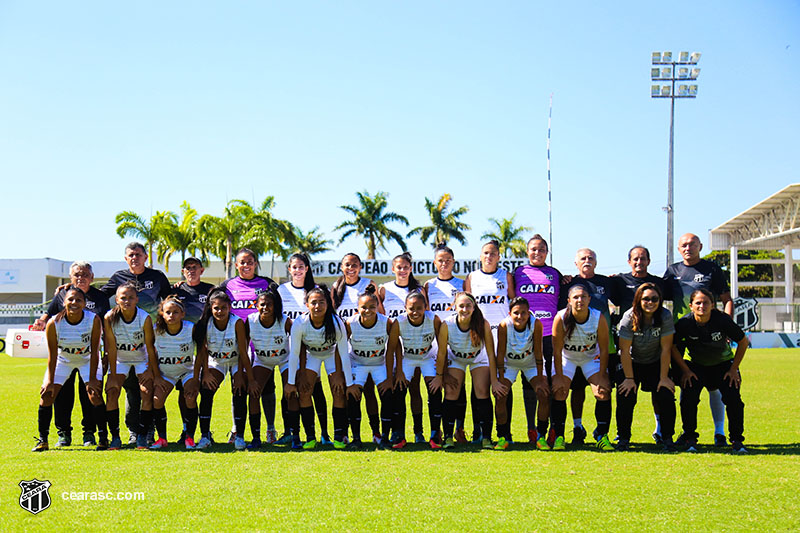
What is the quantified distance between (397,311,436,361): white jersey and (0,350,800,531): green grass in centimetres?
87

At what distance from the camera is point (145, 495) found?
4438mm

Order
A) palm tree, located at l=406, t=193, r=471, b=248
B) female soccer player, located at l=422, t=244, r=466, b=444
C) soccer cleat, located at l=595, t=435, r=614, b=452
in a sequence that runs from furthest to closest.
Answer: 1. palm tree, located at l=406, t=193, r=471, b=248
2. female soccer player, located at l=422, t=244, r=466, b=444
3. soccer cleat, located at l=595, t=435, r=614, b=452

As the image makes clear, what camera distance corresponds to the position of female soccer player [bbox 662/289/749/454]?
612 cm

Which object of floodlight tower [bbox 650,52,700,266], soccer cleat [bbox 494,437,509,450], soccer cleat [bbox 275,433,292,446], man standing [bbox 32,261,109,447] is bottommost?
soccer cleat [bbox 275,433,292,446]

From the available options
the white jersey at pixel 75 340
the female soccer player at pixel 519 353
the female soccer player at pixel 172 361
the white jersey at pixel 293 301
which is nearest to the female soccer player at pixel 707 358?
the female soccer player at pixel 519 353

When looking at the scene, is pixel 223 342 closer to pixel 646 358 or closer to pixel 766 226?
pixel 646 358

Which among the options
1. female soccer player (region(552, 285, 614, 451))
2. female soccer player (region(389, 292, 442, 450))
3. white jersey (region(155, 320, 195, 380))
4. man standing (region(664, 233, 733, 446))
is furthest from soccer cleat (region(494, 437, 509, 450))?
white jersey (region(155, 320, 195, 380))

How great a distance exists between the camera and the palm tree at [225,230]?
113 ft

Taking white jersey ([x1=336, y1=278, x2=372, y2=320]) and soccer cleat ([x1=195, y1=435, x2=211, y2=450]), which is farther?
white jersey ([x1=336, y1=278, x2=372, y2=320])

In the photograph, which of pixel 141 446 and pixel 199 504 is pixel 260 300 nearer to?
pixel 141 446

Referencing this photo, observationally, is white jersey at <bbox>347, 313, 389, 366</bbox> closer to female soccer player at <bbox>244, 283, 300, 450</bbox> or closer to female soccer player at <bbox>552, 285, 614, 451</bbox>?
female soccer player at <bbox>244, 283, 300, 450</bbox>

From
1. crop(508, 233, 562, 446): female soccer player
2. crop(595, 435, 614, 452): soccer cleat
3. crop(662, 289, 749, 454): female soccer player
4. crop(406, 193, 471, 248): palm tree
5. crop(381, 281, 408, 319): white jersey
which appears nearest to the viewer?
crop(595, 435, 614, 452): soccer cleat

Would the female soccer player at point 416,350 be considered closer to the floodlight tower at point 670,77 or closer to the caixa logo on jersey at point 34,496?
the caixa logo on jersey at point 34,496

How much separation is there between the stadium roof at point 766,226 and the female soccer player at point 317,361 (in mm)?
34567
